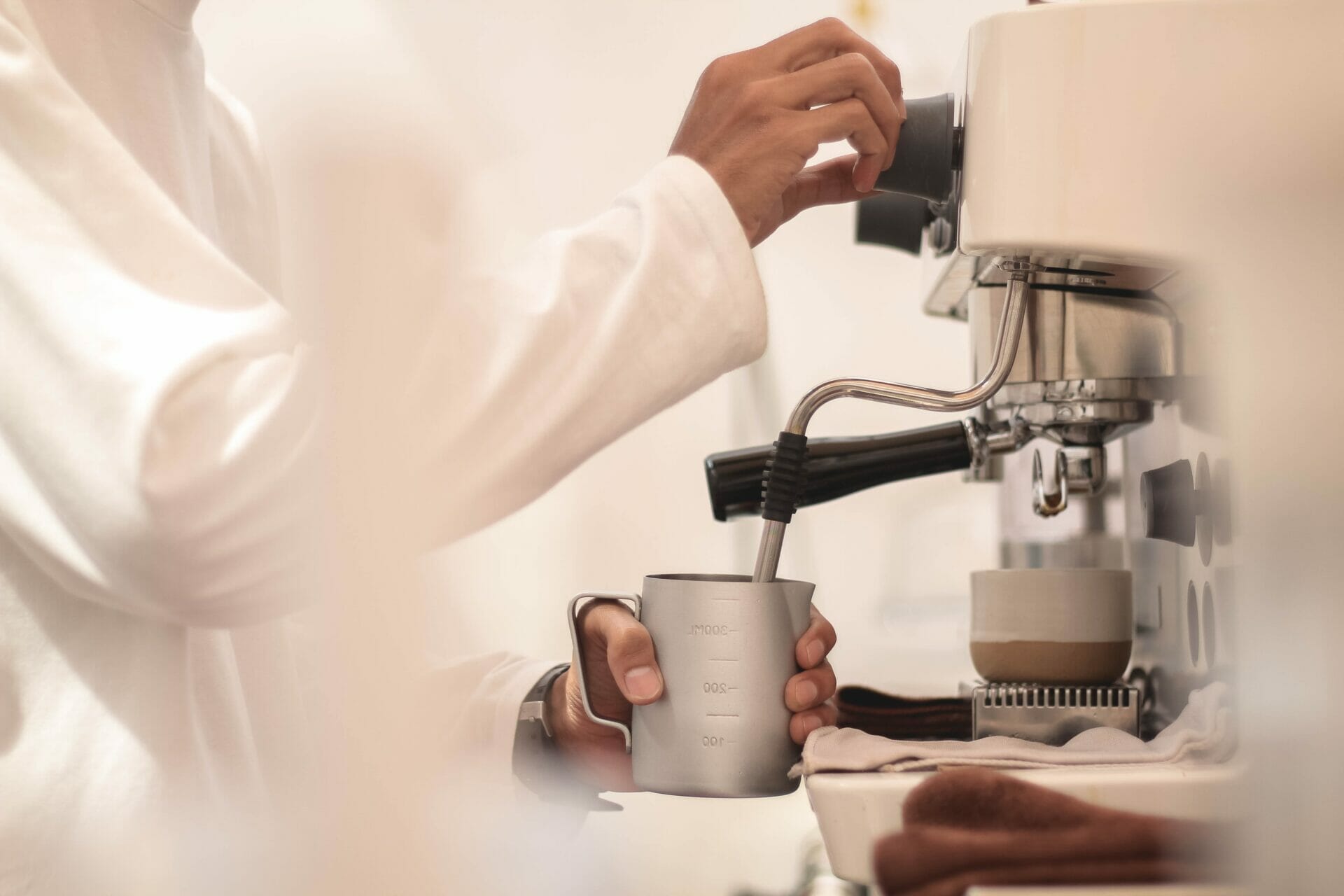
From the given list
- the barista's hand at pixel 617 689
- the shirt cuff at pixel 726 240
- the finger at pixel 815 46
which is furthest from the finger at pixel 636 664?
the finger at pixel 815 46

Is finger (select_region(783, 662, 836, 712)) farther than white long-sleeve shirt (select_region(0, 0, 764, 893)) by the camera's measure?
Yes

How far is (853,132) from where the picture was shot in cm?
41

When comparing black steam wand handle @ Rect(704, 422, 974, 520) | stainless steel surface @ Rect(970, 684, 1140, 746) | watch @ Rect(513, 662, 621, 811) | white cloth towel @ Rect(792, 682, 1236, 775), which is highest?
black steam wand handle @ Rect(704, 422, 974, 520)

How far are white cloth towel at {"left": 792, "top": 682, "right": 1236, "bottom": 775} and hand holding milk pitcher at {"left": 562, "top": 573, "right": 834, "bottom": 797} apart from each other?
0.02 m

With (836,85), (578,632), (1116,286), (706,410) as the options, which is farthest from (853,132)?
(706,410)

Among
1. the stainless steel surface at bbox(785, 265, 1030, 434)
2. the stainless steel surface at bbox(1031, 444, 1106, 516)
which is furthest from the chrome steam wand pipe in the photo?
the stainless steel surface at bbox(1031, 444, 1106, 516)

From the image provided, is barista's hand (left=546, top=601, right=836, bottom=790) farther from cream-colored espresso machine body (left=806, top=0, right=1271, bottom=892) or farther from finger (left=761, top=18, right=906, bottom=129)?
finger (left=761, top=18, right=906, bottom=129)

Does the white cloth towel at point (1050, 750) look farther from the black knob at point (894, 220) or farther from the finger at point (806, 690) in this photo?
the black knob at point (894, 220)

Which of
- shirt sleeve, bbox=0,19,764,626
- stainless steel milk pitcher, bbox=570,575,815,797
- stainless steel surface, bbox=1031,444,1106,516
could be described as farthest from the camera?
stainless steel surface, bbox=1031,444,1106,516

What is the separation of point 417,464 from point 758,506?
29 cm

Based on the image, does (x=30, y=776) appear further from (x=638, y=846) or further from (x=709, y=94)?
(x=638, y=846)

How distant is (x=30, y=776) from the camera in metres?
0.34

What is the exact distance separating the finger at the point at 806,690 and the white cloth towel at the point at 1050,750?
23mm

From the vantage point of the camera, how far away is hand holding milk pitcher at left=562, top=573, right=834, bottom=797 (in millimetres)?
396
